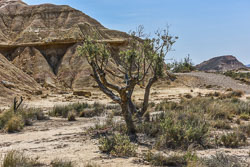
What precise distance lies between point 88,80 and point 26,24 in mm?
17147

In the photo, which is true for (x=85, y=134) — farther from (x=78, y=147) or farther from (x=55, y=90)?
(x=55, y=90)

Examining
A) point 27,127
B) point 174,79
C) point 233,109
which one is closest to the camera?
point 27,127

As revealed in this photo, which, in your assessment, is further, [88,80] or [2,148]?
[88,80]

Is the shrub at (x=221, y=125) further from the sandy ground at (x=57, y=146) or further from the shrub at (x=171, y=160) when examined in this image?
the sandy ground at (x=57, y=146)

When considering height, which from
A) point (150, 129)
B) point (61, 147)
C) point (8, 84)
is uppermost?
point (8, 84)

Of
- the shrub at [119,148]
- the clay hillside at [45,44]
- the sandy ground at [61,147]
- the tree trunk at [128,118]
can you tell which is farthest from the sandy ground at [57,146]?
the clay hillside at [45,44]

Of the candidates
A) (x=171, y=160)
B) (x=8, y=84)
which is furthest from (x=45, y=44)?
(x=171, y=160)

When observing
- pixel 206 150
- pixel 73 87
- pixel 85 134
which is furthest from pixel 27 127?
pixel 73 87

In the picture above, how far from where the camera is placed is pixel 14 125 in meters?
8.91

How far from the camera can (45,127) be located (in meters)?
9.88

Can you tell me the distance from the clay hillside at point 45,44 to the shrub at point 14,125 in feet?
52.9

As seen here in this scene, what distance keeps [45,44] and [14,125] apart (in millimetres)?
29410

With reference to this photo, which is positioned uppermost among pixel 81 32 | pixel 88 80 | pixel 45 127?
pixel 81 32

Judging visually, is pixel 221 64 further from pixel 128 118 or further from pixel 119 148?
pixel 119 148
